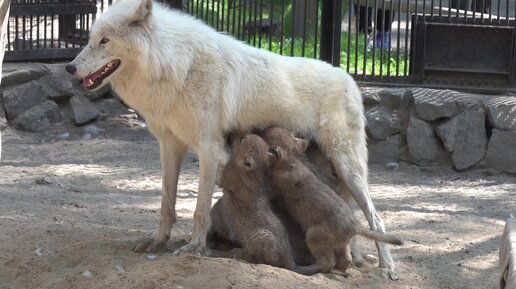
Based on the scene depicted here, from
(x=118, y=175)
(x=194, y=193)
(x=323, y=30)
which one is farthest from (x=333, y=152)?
(x=323, y=30)

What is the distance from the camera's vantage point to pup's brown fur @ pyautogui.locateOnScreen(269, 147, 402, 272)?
591 centimetres

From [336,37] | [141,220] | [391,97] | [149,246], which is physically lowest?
[141,220]

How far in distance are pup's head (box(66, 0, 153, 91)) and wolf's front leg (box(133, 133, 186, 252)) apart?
634mm

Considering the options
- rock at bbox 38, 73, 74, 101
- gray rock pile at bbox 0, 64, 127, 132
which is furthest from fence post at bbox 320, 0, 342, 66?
rock at bbox 38, 73, 74, 101

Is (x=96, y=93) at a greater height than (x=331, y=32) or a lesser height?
lesser

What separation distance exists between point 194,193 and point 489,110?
3.36 m

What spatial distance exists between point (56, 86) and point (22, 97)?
1.48ft

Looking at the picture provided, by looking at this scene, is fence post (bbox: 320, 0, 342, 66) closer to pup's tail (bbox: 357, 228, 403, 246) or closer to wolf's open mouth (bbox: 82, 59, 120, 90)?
pup's tail (bbox: 357, 228, 403, 246)

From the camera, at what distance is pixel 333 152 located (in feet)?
21.4

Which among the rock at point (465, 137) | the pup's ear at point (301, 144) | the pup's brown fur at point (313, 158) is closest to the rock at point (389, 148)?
the rock at point (465, 137)

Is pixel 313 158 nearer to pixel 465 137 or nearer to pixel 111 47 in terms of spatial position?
pixel 111 47

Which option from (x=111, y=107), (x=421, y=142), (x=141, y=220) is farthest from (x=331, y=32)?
(x=141, y=220)

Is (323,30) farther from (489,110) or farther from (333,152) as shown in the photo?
(333,152)

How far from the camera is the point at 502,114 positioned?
9.98 m
